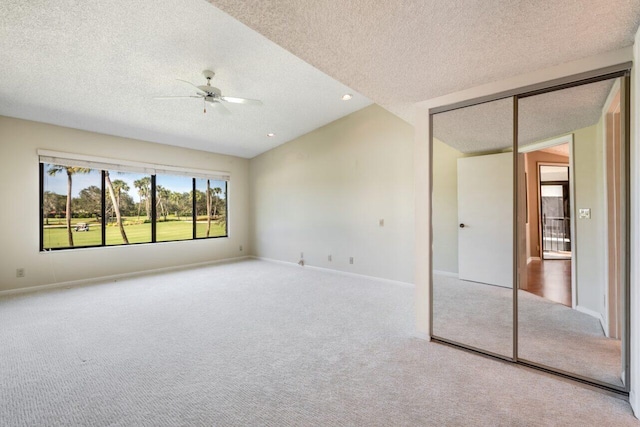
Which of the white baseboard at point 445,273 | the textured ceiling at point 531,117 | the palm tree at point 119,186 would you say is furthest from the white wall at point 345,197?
the palm tree at point 119,186

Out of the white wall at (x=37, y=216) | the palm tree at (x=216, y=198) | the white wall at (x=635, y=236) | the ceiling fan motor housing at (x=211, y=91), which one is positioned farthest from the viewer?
the palm tree at (x=216, y=198)

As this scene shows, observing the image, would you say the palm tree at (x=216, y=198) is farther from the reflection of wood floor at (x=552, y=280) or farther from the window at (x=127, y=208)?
the reflection of wood floor at (x=552, y=280)

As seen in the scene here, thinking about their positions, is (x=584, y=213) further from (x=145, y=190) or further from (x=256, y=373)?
(x=145, y=190)

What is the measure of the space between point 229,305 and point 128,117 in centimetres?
351

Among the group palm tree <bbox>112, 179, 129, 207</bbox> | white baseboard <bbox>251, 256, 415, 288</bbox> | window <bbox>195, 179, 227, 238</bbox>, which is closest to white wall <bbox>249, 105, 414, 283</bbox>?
white baseboard <bbox>251, 256, 415, 288</bbox>

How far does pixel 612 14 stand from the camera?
148 centimetres

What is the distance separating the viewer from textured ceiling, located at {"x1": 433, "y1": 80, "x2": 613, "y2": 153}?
2.22m

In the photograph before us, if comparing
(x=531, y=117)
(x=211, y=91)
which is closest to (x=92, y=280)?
(x=211, y=91)

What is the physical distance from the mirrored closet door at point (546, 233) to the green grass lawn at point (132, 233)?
5.40 meters

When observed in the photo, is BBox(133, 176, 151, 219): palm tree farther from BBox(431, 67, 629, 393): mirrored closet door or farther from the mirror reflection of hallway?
the mirror reflection of hallway

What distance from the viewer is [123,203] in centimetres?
537

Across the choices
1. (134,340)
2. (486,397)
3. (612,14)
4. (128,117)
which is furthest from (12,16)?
(486,397)

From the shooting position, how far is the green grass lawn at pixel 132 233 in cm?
461

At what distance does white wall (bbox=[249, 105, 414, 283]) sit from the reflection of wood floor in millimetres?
1855
